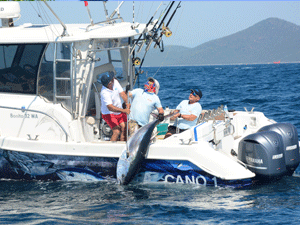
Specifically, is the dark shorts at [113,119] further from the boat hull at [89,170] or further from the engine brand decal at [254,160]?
the engine brand decal at [254,160]

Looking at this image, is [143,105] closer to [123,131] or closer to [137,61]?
[123,131]

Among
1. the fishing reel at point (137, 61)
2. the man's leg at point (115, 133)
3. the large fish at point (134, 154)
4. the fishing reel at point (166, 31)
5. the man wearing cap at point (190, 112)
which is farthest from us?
the fishing reel at point (137, 61)

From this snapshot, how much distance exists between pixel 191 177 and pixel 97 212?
152 cm

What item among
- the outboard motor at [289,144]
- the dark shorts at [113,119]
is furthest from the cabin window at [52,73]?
the outboard motor at [289,144]

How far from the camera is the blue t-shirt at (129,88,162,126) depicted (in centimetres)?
667

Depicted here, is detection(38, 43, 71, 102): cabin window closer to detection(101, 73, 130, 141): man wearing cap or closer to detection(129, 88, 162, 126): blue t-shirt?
detection(101, 73, 130, 141): man wearing cap

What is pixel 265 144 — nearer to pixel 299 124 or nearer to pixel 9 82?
pixel 9 82

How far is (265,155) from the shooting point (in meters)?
6.29

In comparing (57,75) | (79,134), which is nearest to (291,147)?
(79,134)

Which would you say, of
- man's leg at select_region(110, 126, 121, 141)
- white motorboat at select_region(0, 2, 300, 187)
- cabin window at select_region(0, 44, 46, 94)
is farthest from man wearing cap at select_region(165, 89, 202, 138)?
cabin window at select_region(0, 44, 46, 94)

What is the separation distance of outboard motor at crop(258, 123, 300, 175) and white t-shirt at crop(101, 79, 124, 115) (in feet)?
8.18

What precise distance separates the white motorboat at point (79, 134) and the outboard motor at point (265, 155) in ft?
0.05

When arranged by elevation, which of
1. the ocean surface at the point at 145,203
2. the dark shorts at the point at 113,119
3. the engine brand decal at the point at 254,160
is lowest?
the ocean surface at the point at 145,203

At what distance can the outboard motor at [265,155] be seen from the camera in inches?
248
